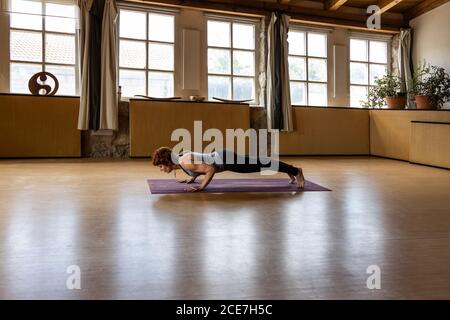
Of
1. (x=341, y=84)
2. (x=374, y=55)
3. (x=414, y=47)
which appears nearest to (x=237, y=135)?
(x=341, y=84)

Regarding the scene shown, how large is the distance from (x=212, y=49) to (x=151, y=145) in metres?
2.02

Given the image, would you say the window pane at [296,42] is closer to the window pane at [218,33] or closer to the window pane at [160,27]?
the window pane at [218,33]

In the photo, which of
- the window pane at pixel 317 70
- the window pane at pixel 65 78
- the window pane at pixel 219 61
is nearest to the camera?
the window pane at pixel 65 78

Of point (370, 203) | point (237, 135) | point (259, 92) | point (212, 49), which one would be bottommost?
point (370, 203)

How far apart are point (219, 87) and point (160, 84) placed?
1049mm

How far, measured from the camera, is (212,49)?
7562mm

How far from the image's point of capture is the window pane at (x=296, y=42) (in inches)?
317

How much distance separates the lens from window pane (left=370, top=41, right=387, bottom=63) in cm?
867

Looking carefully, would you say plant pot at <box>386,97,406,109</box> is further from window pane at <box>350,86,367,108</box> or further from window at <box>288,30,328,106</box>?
window at <box>288,30,328,106</box>

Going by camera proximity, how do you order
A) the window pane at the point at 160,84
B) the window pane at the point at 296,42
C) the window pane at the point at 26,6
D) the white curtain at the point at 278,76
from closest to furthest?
the window pane at the point at 26,6
the window pane at the point at 160,84
the white curtain at the point at 278,76
the window pane at the point at 296,42

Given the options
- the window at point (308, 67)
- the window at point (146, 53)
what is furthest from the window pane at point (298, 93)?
the window at point (146, 53)

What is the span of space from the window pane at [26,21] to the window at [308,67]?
4.27m

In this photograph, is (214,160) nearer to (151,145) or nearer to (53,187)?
(53,187)

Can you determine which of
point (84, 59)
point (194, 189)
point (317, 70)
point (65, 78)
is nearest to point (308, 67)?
point (317, 70)
